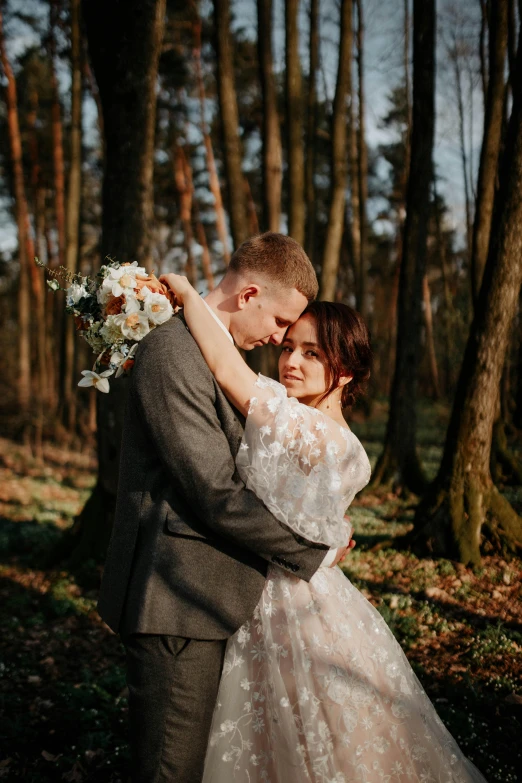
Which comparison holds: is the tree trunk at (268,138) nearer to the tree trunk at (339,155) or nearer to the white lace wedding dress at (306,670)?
the tree trunk at (339,155)

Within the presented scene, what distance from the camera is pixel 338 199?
30.1ft

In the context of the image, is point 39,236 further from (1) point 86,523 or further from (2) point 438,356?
(2) point 438,356

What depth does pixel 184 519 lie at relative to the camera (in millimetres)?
2068

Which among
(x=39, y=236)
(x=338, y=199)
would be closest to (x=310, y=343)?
(x=338, y=199)

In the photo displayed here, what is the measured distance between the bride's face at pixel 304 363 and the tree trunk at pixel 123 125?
308 cm

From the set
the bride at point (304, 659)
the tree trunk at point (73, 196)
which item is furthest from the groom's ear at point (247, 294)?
the tree trunk at point (73, 196)

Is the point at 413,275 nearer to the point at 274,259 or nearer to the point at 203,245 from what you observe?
the point at 274,259

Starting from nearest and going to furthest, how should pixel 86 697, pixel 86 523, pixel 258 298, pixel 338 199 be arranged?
pixel 258 298 < pixel 86 697 < pixel 86 523 < pixel 338 199

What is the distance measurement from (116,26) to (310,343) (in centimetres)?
424

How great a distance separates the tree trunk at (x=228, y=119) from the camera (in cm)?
840

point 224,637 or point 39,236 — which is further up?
point 39,236

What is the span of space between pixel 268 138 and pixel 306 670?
26.4 ft

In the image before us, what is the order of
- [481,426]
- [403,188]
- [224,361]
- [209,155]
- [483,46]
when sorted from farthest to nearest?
[403,188] < [209,155] < [483,46] < [481,426] < [224,361]

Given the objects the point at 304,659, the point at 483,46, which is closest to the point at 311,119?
the point at 483,46
